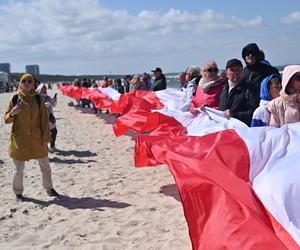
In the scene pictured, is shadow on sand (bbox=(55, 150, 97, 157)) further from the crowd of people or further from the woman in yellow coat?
the woman in yellow coat

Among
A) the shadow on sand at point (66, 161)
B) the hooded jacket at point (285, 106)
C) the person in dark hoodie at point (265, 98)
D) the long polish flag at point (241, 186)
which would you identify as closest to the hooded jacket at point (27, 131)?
the long polish flag at point (241, 186)

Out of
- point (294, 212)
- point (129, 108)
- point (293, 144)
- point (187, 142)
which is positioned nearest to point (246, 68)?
point (187, 142)

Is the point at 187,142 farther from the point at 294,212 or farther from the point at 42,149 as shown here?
the point at 42,149

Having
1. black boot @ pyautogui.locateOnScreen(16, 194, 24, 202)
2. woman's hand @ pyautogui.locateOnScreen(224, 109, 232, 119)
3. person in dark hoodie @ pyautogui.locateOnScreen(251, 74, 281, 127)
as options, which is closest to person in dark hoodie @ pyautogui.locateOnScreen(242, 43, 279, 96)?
woman's hand @ pyautogui.locateOnScreen(224, 109, 232, 119)

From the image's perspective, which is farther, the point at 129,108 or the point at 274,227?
the point at 129,108

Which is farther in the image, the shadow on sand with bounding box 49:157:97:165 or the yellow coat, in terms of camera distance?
the shadow on sand with bounding box 49:157:97:165

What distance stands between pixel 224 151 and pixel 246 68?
223 centimetres

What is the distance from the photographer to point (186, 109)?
8297mm

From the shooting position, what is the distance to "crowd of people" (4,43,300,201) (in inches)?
196

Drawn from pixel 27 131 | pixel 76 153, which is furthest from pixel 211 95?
pixel 76 153

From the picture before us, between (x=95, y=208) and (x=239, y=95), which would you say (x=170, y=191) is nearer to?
(x=95, y=208)

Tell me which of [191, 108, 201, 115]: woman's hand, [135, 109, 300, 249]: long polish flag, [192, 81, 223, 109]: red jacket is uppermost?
[192, 81, 223, 109]: red jacket

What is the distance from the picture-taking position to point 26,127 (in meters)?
6.85

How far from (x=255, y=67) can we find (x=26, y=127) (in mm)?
3376
